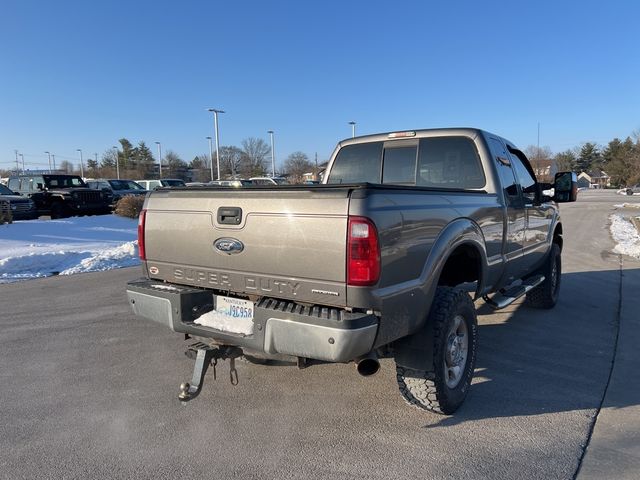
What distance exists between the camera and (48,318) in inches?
235

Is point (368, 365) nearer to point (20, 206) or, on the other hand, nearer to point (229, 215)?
point (229, 215)

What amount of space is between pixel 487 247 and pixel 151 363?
3.17 m

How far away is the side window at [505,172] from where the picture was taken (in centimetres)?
456

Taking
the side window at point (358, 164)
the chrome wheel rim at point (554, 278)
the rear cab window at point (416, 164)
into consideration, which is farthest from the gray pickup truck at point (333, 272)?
the chrome wheel rim at point (554, 278)

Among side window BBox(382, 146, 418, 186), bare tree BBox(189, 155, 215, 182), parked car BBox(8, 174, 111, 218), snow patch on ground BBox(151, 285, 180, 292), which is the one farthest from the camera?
bare tree BBox(189, 155, 215, 182)

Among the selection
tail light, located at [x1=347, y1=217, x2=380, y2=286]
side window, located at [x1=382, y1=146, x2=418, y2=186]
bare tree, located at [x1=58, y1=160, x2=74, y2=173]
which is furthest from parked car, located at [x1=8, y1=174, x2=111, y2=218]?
bare tree, located at [x1=58, y1=160, x2=74, y2=173]

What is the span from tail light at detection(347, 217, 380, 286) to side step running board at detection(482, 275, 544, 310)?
2.15m

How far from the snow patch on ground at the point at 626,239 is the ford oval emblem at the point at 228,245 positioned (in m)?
10.7

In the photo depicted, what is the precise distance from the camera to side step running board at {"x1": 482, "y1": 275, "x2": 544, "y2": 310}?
14.4 ft

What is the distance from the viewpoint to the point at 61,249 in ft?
36.1

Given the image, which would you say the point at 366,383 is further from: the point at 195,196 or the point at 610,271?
the point at 610,271

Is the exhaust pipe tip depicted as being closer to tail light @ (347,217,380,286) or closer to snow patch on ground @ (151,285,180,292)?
tail light @ (347,217,380,286)

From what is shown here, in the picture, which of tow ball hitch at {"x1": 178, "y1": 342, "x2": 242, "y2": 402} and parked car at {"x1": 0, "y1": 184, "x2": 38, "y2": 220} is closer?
tow ball hitch at {"x1": 178, "y1": 342, "x2": 242, "y2": 402}

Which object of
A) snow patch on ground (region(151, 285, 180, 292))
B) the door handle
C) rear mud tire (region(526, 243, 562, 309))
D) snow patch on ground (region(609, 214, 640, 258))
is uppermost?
the door handle
